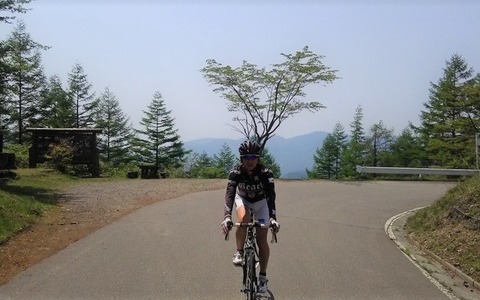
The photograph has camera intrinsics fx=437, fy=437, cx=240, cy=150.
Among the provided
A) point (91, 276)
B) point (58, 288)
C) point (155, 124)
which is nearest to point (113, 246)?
point (91, 276)

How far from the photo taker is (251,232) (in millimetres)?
5254

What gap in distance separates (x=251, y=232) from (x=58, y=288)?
2.86m

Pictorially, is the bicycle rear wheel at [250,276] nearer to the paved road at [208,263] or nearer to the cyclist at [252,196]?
the cyclist at [252,196]

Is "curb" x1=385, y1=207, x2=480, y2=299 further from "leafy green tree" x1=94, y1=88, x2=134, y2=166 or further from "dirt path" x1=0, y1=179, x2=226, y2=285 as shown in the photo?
"leafy green tree" x1=94, y1=88, x2=134, y2=166

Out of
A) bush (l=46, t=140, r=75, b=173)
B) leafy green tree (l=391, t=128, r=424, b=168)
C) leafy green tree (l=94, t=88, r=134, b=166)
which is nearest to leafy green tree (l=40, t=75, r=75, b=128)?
leafy green tree (l=94, t=88, r=134, b=166)

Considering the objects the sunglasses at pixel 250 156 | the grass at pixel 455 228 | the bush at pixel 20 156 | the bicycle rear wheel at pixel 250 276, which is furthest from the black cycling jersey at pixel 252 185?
the bush at pixel 20 156

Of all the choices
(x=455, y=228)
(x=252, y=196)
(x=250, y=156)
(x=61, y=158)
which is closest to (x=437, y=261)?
(x=455, y=228)

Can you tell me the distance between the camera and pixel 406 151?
2050 inches

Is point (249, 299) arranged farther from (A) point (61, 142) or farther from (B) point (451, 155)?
(B) point (451, 155)

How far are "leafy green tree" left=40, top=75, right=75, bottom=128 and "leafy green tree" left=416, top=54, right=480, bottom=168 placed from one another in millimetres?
39156

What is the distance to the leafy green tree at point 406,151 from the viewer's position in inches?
1982

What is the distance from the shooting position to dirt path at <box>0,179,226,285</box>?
7.55 meters

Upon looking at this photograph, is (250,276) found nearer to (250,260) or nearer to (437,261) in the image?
(250,260)

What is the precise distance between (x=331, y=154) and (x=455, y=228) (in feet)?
171
